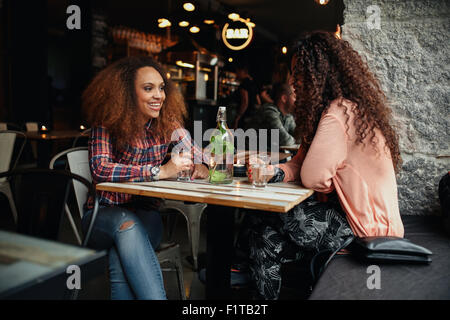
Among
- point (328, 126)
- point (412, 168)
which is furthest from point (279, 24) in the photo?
point (328, 126)

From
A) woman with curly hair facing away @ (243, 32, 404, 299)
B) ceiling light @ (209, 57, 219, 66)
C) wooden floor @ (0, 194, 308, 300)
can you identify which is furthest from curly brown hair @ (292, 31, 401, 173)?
ceiling light @ (209, 57, 219, 66)

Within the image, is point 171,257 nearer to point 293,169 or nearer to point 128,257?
point 128,257

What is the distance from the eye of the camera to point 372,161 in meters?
1.67

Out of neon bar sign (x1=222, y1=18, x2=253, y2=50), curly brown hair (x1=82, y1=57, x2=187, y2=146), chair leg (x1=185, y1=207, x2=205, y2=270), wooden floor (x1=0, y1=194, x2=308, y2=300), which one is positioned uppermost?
neon bar sign (x1=222, y1=18, x2=253, y2=50)

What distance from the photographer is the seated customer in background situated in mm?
4180

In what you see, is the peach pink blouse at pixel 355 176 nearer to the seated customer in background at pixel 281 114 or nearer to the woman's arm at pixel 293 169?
the woman's arm at pixel 293 169

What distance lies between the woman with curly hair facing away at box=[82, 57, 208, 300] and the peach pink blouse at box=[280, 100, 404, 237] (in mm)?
620

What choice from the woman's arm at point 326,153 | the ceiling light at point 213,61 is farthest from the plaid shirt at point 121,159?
the ceiling light at point 213,61

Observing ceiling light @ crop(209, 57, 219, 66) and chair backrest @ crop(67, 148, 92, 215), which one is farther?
ceiling light @ crop(209, 57, 219, 66)

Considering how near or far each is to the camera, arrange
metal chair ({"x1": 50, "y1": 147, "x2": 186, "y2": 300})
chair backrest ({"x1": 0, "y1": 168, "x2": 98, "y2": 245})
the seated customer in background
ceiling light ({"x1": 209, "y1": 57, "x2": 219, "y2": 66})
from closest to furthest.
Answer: chair backrest ({"x1": 0, "y1": 168, "x2": 98, "y2": 245}) < metal chair ({"x1": 50, "y1": 147, "x2": 186, "y2": 300}) < the seated customer in background < ceiling light ({"x1": 209, "y1": 57, "x2": 219, "y2": 66})

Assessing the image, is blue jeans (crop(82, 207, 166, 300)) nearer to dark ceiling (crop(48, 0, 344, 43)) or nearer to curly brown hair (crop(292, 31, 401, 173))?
curly brown hair (crop(292, 31, 401, 173))
